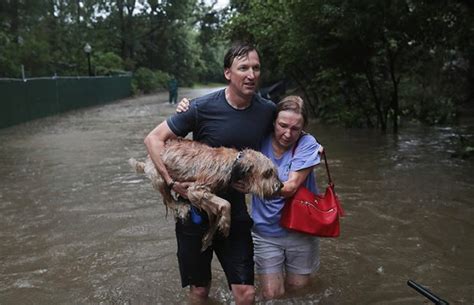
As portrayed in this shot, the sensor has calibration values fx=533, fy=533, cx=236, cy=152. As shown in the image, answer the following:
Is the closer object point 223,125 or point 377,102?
point 223,125

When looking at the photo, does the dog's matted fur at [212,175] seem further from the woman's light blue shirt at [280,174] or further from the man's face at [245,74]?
the man's face at [245,74]

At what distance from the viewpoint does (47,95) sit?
2245cm

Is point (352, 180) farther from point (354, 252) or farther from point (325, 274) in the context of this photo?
point (325, 274)

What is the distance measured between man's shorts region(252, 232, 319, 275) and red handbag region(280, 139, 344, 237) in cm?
15

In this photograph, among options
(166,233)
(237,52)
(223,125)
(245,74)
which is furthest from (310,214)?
(166,233)

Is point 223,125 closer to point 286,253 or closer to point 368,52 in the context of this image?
point 286,253

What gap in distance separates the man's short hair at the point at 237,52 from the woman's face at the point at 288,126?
49 centimetres

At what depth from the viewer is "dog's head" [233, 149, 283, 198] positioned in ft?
10.5

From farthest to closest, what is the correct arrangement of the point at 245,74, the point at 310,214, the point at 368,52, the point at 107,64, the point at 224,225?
the point at 107,64, the point at 368,52, the point at 310,214, the point at 245,74, the point at 224,225

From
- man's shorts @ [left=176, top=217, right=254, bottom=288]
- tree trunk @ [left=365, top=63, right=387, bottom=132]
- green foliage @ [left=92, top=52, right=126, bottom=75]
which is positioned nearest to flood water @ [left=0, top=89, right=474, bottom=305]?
man's shorts @ [left=176, top=217, right=254, bottom=288]

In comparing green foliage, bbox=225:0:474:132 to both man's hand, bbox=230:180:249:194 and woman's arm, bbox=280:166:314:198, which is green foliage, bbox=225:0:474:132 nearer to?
woman's arm, bbox=280:166:314:198

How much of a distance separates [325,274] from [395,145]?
308 inches

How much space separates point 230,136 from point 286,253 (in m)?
1.00

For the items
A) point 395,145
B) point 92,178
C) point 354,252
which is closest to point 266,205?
point 354,252
